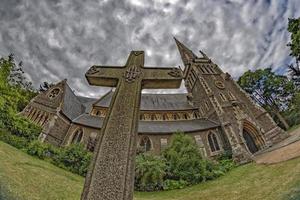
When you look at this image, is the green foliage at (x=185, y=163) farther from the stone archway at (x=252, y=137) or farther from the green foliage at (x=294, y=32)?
the green foliage at (x=294, y=32)

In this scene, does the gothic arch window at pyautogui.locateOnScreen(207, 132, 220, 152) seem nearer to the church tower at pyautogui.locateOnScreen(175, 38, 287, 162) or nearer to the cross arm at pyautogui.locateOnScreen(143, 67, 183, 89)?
the church tower at pyautogui.locateOnScreen(175, 38, 287, 162)

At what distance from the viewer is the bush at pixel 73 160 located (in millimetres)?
19308

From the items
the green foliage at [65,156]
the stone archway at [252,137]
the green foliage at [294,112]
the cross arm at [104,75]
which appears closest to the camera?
the cross arm at [104,75]

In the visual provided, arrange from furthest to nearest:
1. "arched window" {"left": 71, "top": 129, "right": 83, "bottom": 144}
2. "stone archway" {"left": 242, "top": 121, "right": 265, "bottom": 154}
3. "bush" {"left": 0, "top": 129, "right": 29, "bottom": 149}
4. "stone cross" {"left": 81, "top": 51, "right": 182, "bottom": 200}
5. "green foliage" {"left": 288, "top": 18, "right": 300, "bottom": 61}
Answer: "stone archway" {"left": 242, "top": 121, "right": 265, "bottom": 154} → "arched window" {"left": 71, "top": 129, "right": 83, "bottom": 144} → "green foliage" {"left": 288, "top": 18, "right": 300, "bottom": 61} → "bush" {"left": 0, "top": 129, "right": 29, "bottom": 149} → "stone cross" {"left": 81, "top": 51, "right": 182, "bottom": 200}

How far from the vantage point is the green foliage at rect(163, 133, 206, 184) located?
1719cm

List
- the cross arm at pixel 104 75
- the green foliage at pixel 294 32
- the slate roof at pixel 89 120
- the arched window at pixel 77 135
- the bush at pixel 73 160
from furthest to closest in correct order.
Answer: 1. the slate roof at pixel 89 120
2. the arched window at pixel 77 135
3. the green foliage at pixel 294 32
4. the bush at pixel 73 160
5. the cross arm at pixel 104 75

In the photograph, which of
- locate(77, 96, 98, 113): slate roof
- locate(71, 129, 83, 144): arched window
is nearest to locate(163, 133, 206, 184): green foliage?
locate(71, 129, 83, 144): arched window

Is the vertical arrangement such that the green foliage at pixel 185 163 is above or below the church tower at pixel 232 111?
below

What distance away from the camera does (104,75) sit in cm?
493

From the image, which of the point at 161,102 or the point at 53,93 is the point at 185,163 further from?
the point at 53,93

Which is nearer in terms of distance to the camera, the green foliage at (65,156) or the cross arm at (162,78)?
the cross arm at (162,78)

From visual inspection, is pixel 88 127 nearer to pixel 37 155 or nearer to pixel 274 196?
pixel 37 155

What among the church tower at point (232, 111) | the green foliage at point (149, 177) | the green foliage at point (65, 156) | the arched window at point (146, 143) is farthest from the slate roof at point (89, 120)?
the church tower at point (232, 111)

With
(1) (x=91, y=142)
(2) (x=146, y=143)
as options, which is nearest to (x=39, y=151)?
(1) (x=91, y=142)
